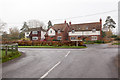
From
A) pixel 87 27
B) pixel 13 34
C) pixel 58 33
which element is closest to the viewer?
pixel 87 27

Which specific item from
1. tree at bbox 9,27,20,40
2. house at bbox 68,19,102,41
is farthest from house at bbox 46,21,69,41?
tree at bbox 9,27,20,40

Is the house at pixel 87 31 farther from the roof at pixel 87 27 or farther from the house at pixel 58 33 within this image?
the house at pixel 58 33

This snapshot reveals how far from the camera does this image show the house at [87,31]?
39.3 metres

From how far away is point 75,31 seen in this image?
42.5 metres

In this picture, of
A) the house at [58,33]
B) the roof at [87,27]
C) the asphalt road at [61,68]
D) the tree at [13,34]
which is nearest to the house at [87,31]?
the roof at [87,27]

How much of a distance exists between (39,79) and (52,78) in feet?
2.28

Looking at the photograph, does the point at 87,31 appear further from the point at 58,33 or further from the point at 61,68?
the point at 61,68

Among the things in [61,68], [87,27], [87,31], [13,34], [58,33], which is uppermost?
[87,27]

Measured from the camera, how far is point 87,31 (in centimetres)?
4119

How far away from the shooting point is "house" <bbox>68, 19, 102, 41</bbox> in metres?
39.3

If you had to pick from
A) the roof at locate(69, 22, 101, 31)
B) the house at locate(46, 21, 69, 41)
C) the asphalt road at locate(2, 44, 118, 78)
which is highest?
the roof at locate(69, 22, 101, 31)

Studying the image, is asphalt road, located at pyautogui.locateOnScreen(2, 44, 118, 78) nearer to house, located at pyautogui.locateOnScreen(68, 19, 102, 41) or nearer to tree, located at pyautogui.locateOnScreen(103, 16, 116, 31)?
house, located at pyautogui.locateOnScreen(68, 19, 102, 41)

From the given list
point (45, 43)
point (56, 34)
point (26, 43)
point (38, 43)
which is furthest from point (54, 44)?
point (56, 34)

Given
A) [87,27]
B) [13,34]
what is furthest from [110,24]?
[13,34]
